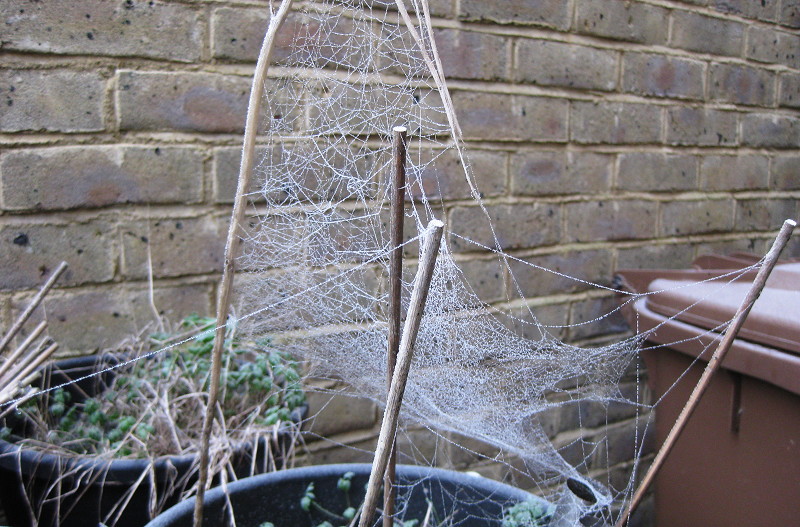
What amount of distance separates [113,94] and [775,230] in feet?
7.34

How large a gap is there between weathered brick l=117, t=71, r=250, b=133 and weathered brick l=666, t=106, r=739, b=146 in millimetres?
1398

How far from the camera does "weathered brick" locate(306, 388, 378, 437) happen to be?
1.57m

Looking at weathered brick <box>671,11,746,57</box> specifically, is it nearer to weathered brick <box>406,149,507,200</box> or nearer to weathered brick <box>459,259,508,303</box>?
weathered brick <box>406,149,507,200</box>

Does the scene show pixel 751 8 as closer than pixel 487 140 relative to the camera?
No

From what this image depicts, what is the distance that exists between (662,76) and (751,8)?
50 cm

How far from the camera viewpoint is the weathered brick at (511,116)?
1.66 meters

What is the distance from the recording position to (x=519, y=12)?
5.62ft

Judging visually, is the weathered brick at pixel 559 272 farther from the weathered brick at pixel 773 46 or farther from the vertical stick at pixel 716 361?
the vertical stick at pixel 716 361

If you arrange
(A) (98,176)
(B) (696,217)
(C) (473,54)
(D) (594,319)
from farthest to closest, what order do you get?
1. (B) (696,217)
2. (D) (594,319)
3. (C) (473,54)
4. (A) (98,176)

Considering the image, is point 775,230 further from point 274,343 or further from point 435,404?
point 274,343

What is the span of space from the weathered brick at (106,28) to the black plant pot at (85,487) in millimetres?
773

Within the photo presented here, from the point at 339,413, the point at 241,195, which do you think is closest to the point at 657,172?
the point at 339,413

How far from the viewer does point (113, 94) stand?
50.6 inches

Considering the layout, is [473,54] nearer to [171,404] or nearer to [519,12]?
[519,12]
